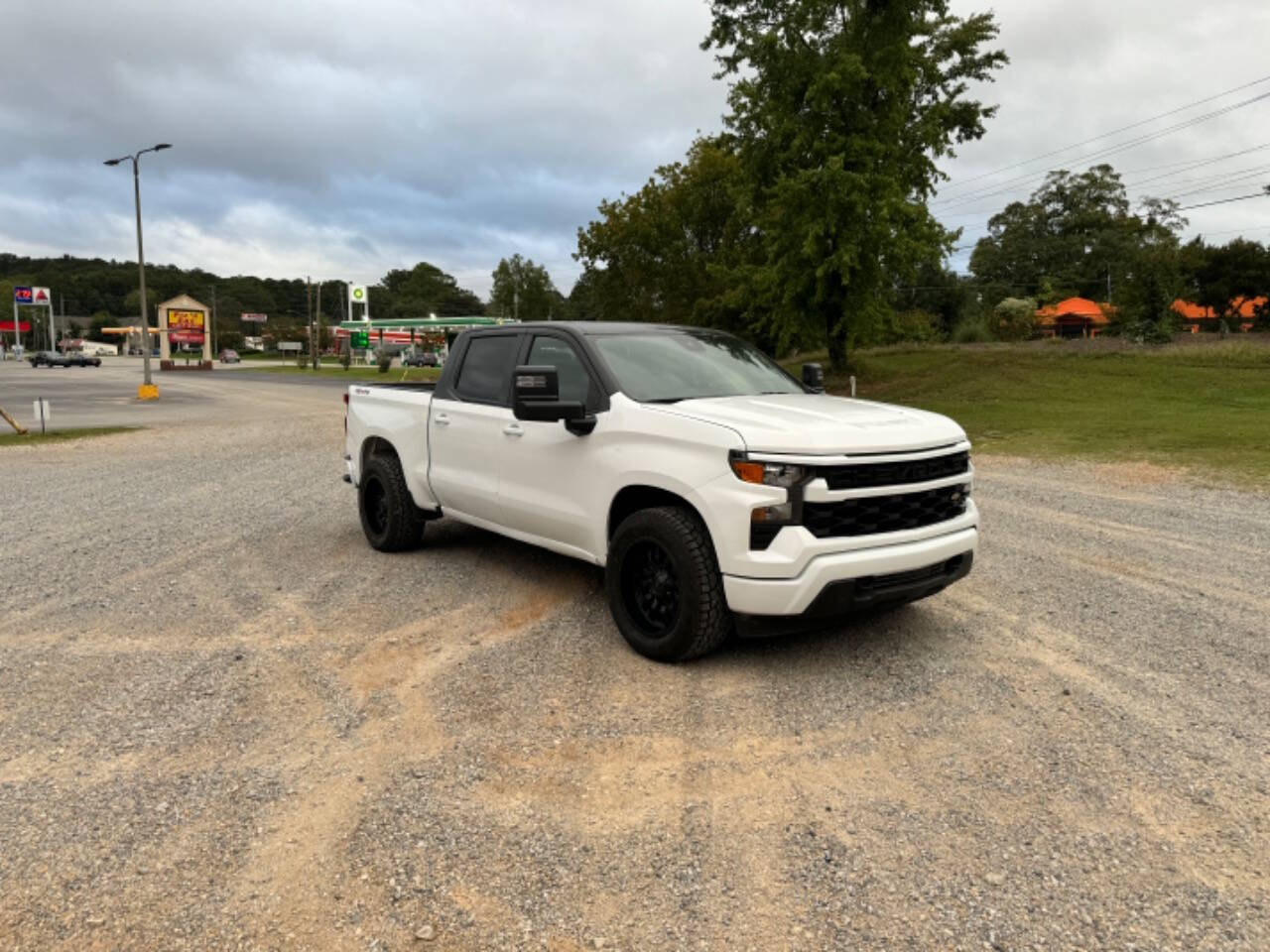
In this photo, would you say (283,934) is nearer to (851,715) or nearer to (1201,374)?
(851,715)

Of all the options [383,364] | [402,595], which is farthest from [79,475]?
[383,364]

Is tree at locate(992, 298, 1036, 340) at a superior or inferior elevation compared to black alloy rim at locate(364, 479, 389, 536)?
superior

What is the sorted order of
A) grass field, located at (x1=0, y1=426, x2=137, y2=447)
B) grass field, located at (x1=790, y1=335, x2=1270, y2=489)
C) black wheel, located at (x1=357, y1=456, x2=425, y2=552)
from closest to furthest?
black wheel, located at (x1=357, y1=456, x2=425, y2=552) → grass field, located at (x1=790, y1=335, x2=1270, y2=489) → grass field, located at (x1=0, y1=426, x2=137, y2=447)

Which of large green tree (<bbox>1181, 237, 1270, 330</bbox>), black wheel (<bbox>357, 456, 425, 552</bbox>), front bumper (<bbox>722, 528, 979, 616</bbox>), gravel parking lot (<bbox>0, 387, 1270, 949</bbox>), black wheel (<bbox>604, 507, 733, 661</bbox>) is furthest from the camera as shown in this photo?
large green tree (<bbox>1181, 237, 1270, 330</bbox>)

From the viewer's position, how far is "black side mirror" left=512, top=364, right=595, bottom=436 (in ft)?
14.4

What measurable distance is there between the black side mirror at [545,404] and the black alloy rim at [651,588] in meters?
0.78

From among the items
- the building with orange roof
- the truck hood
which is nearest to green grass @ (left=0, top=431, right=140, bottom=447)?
the truck hood

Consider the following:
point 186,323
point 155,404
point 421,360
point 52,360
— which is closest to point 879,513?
point 155,404

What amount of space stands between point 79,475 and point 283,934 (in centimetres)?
1140

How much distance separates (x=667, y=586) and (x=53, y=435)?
1803 centimetres

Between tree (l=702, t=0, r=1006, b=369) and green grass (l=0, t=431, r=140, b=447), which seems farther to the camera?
tree (l=702, t=0, r=1006, b=369)

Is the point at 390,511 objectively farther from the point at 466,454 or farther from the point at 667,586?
the point at 667,586

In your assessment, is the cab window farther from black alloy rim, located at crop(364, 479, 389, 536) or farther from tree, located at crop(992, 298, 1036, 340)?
tree, located at crop(992, 298, 1036, 340)

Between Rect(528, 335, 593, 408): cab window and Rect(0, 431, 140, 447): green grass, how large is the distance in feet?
48.4
